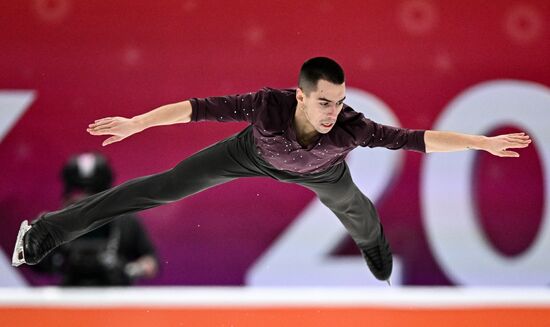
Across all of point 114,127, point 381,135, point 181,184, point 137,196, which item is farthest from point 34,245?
point 381,135

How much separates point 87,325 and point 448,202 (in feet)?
11.0

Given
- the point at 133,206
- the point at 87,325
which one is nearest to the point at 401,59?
the point at 133,206

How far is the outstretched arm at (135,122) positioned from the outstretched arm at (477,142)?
1.03 meters

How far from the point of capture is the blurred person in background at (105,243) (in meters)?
4.17

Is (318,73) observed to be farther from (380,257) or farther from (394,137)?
(380,257)

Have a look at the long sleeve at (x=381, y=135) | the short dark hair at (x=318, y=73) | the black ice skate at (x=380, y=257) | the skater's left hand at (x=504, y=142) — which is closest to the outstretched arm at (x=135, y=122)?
the short dark hair at (x=318, y=73)

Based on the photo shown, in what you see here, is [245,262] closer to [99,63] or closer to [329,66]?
[99,63]

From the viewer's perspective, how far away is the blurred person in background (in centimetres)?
417

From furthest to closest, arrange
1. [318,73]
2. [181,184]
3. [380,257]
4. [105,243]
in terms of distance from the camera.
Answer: [105,243] < [380,257] < [181,184] < [318,73]

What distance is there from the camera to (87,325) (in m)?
3.03

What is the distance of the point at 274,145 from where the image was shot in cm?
332

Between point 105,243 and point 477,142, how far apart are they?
2291mm

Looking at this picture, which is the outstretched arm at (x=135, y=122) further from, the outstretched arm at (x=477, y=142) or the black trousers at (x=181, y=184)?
the outstretched arm at (x=477, y=142)

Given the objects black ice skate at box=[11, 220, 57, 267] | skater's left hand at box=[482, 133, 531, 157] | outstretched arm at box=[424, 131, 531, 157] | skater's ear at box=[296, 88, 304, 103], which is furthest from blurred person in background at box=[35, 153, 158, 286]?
skater's left hand at box=[482, 133, 531, 157]
